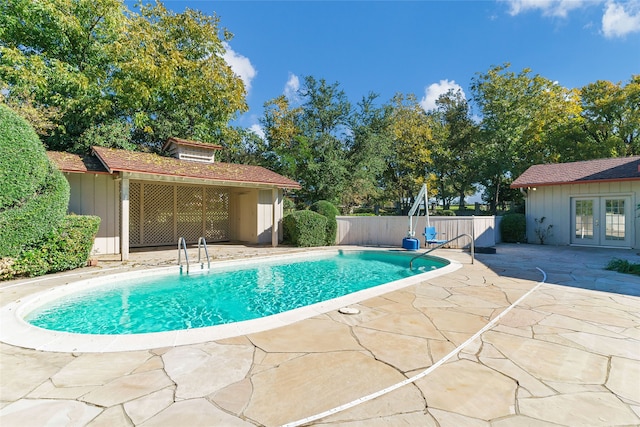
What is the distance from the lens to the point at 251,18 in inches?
586

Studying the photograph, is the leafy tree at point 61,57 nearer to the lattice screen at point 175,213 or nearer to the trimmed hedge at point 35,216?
the lattice screen at point 175,213

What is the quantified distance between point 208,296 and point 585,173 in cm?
1519

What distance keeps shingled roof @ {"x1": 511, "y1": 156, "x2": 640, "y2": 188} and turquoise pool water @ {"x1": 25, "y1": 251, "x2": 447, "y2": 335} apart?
25.2 feet

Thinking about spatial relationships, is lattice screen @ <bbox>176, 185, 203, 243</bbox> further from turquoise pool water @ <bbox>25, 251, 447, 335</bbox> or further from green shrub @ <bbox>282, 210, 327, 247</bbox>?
turquoise pool water @ <bbox>25, 251, 447, 335</bbox>

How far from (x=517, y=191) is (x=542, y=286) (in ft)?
66.6

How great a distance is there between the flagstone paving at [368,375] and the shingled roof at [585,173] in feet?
34.0

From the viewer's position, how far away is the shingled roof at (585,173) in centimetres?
1143

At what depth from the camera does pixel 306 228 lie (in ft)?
40.5

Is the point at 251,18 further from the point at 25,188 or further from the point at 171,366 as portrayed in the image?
the point at 171,366

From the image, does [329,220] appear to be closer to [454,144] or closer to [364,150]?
[364,150]

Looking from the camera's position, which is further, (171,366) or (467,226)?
(467,226)

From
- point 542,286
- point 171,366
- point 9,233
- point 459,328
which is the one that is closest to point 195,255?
point 9,233

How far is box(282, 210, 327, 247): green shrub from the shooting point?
1234cm

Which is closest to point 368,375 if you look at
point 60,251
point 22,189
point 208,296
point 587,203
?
point 208,296
